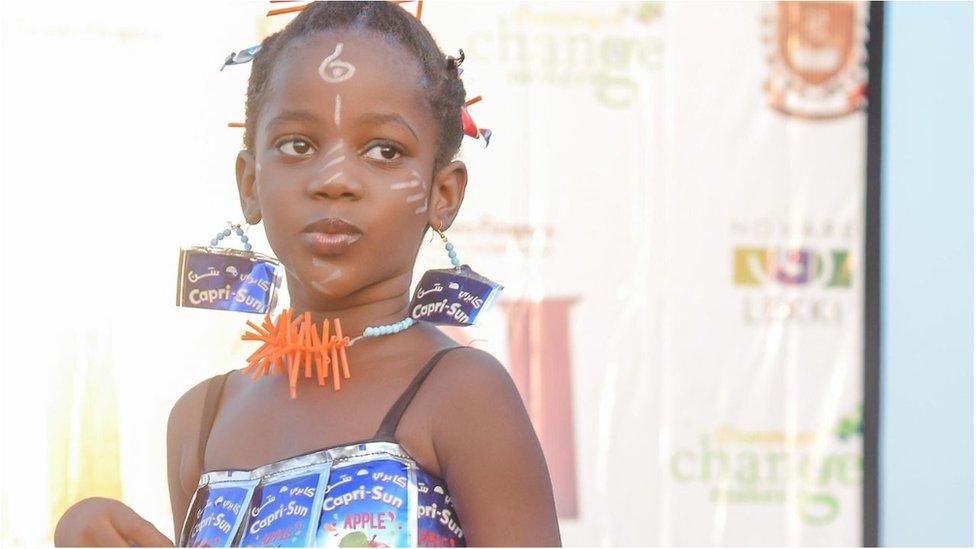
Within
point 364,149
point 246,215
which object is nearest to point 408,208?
point 364,149

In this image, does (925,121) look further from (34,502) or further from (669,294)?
(34,502)

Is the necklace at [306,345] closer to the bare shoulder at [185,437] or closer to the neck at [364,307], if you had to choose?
the neck at [364,307]

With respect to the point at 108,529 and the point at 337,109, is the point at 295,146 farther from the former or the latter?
the point at 108,529

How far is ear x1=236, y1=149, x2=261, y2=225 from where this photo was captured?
2.03 m

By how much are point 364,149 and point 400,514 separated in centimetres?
53

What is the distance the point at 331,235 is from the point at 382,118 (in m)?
0.19

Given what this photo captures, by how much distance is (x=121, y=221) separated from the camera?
4574 millimetres

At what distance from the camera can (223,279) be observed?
212cm

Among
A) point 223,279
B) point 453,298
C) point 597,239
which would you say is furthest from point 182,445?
point 597,239

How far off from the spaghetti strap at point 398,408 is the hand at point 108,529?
330 millimetres

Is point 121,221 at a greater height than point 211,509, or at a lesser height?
greater

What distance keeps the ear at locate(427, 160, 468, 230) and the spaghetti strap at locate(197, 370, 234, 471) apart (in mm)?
460

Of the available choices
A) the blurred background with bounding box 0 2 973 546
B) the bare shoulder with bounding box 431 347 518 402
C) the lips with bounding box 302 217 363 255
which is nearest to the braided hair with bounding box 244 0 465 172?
the lips with bounding box 302 217 363 255

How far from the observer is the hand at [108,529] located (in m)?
1.75
